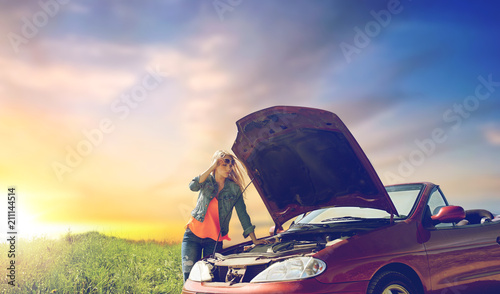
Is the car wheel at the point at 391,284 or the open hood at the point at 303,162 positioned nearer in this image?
the car wheel at the point at 391,284

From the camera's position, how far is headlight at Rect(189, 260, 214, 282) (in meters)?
4.35

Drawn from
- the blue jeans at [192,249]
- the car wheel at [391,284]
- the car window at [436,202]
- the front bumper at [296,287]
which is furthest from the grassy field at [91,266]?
the car window at [436,202]

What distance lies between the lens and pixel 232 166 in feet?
17.7

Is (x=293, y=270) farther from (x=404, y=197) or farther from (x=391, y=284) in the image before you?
(x=404, y=197)

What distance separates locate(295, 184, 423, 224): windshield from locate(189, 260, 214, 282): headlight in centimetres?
171

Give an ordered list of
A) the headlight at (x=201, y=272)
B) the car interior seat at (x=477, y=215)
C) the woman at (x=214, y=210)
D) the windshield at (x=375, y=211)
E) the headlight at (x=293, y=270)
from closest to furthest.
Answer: the headlight at (x=293, y=270)
the headlight at (x=201, y=272)
the windshield at (x=375, y=211)
the woman at (x=214, y=210)
the car interior seat at (x=477, y=215)

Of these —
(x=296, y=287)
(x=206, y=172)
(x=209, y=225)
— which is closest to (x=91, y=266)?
(x=209, y=225)

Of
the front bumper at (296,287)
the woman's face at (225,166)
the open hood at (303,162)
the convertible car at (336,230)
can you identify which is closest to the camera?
the front bumper at (296,287)

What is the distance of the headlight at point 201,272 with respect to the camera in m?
4.35

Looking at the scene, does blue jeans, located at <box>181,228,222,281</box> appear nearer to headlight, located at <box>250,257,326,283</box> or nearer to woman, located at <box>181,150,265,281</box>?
woman, located at <box>181,150,265,281</box>

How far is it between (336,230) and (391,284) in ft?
2.69

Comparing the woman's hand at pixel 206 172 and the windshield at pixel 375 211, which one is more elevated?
the woman's hand at pixel 206 172

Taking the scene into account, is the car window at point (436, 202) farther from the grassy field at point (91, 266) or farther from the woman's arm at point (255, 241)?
the grassy field at point (91, 266)

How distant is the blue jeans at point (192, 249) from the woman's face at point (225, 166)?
2.72 ft
